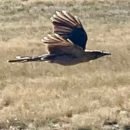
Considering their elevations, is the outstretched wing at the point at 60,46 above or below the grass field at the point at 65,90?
above

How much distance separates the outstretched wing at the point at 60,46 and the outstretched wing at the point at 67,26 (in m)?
0.17

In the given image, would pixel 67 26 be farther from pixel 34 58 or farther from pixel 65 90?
pixel 65 90

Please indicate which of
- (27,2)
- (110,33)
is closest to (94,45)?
(110,33)

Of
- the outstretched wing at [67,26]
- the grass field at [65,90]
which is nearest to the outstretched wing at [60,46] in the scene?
the outstretched wing at [67,26]

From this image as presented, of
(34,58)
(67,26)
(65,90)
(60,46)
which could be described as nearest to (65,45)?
(60,46)

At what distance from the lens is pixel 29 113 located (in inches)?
478

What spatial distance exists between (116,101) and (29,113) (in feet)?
5.52

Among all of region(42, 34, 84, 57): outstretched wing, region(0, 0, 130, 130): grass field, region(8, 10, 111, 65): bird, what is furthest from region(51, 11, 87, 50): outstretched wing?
region(0, 0, 130, 130): grass field

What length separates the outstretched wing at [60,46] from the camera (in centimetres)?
803

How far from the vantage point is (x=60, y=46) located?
8.17 metres

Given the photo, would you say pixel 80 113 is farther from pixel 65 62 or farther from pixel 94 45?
pixel 94 45

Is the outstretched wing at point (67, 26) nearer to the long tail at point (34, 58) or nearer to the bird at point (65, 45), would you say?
the bird at point (65, 45)

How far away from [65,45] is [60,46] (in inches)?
3.2

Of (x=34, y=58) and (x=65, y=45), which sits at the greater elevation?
(x=65, y=45)
